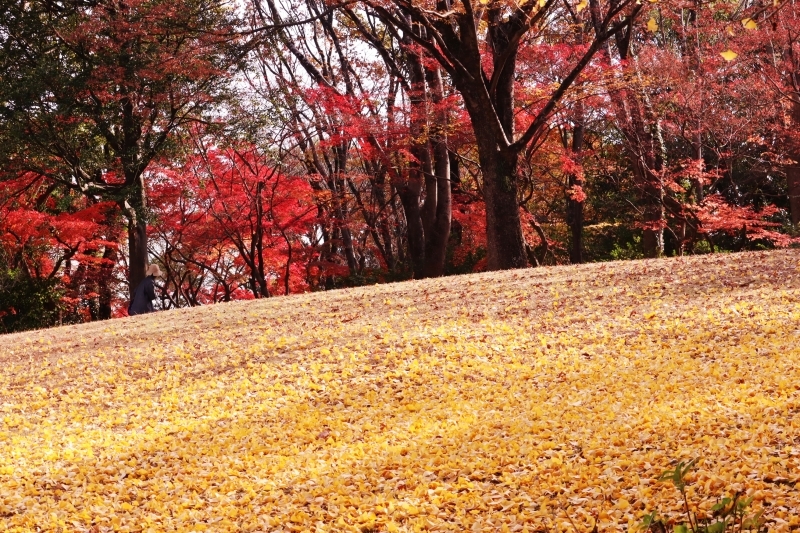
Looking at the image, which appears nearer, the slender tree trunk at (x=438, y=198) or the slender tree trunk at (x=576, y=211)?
the slender tree trunk at (x=438, y=198)

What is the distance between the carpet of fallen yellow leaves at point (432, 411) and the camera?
484cm

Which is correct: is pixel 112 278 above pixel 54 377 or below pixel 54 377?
above

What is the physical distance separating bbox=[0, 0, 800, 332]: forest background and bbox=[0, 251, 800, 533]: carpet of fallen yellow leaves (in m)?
5.07

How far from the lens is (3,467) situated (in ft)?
20.8

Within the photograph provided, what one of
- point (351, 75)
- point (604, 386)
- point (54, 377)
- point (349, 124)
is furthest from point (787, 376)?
point (351, 75)

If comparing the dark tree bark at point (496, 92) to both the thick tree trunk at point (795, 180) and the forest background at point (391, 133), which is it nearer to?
the forest background at point (391, 133)

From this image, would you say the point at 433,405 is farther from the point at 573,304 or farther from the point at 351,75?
the point at 351,75

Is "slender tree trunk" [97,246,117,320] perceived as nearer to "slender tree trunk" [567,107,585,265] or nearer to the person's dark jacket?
the person's dark jacket

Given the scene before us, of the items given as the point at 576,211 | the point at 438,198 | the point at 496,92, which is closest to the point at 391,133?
the point at 438,198

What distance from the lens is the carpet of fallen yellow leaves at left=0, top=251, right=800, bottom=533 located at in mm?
4840

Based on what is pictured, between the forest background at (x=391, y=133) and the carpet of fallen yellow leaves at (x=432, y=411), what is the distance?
5.07 metres

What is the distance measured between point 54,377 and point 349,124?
35.0ft

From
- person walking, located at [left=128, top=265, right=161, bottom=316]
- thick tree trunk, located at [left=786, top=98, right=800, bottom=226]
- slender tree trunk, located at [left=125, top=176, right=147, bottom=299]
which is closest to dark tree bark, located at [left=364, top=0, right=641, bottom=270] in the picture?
thick tree trunk, located at [left=786, top=98, right=800, bottom=226]

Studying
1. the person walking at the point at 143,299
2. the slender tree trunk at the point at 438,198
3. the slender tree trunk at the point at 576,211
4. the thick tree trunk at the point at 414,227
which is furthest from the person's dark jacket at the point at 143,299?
the slender tree trunk at the point at 576,211
